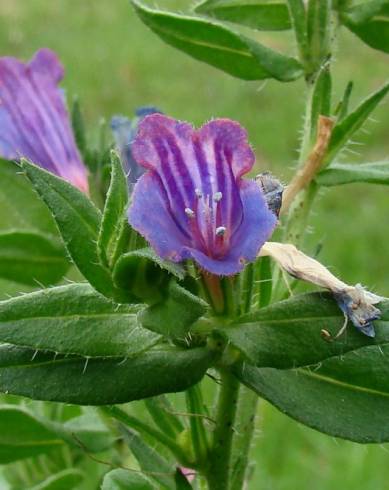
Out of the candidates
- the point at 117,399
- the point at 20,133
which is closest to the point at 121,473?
the point at 117,399

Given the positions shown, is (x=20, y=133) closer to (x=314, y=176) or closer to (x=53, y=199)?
(x=314, y=176)

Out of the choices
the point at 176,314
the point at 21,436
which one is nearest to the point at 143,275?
the point at 176,314

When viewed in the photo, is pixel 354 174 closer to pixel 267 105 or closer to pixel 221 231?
pixel 221 231

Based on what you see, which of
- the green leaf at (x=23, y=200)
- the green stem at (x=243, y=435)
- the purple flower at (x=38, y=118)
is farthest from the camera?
the green leaf at (x=23, y=200)

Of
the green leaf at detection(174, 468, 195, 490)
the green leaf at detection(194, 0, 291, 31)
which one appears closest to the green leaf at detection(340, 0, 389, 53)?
the green leaf at detection(194, 0, 291, 31)

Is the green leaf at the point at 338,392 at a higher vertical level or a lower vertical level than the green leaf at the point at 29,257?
lower

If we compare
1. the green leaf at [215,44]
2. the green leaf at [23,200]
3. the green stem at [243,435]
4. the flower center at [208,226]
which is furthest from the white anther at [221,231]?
the green leaf at [23,200]

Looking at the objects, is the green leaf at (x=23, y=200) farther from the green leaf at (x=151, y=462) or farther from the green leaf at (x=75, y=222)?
the green leaf at (x=75, y=222)

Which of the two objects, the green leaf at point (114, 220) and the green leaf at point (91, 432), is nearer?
the green leaf at point (114, 220)
